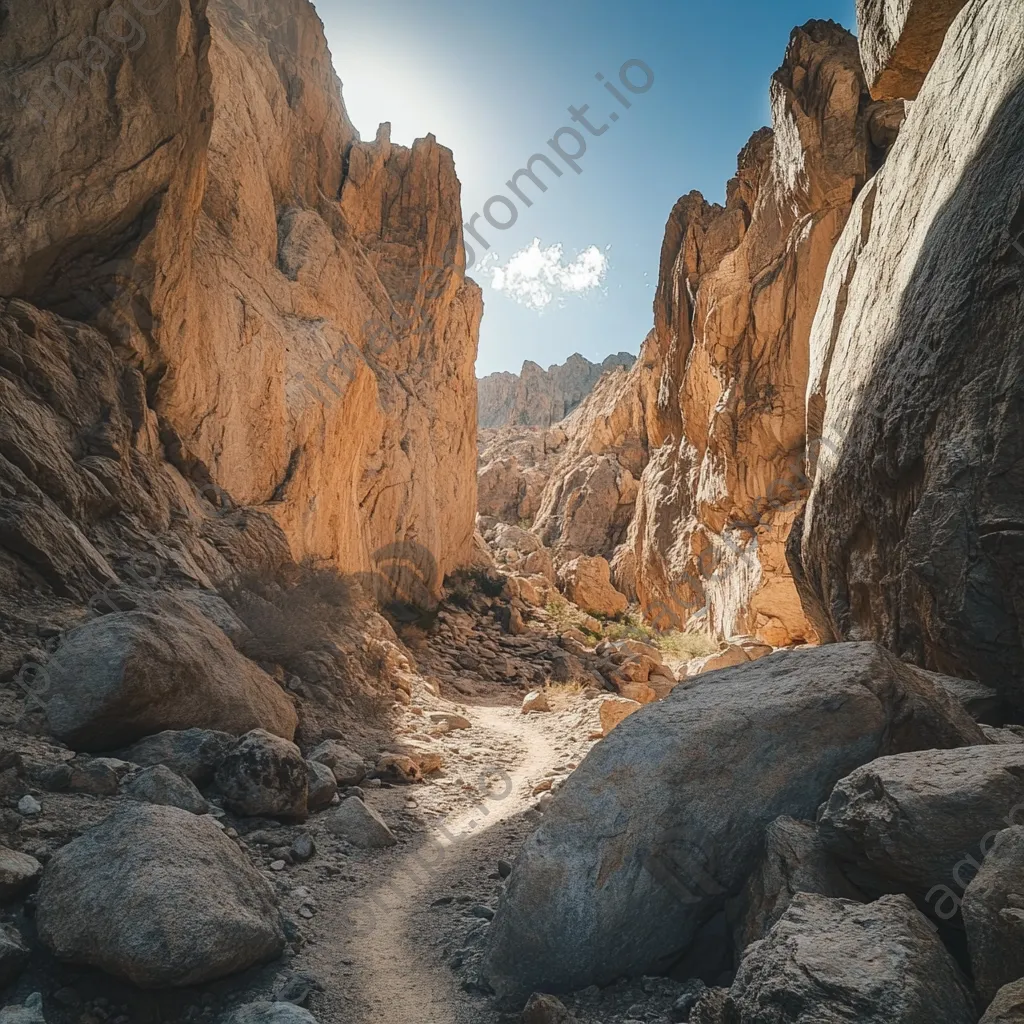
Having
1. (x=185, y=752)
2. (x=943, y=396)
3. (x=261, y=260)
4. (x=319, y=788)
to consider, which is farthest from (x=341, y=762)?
(x=261, y=260)

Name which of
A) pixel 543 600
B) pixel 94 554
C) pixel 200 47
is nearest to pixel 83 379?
pixel 94 554

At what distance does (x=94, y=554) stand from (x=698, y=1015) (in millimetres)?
6608

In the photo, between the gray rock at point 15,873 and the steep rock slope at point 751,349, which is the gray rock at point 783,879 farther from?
the steep rock slope at point 751,349

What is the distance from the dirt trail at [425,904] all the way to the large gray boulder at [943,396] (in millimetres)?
3798

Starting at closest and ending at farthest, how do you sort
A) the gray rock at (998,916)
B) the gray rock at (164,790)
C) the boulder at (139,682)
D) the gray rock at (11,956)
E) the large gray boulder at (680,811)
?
the gray rock at (998,916), the gray rock at (11,956), the large gray boulder at (680,811), the gray rock at (164,790), the boulder at (139,682)

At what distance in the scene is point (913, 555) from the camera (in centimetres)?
516

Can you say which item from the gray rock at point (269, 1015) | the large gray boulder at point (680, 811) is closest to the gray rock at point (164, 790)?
the gray rock at point (269, 1015)

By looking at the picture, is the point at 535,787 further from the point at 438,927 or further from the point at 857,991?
the point at 857,991

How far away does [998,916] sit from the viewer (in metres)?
2.19

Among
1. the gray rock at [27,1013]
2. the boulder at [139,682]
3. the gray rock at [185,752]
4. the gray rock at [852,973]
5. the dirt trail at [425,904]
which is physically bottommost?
the dirt trail at [425,904]

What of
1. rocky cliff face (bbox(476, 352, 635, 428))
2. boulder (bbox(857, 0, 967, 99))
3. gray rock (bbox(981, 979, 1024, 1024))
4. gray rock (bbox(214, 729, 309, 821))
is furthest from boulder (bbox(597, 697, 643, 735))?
rocky cliff face (bbox(476, 352, 635, 428))

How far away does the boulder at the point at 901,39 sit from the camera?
7.10 meters

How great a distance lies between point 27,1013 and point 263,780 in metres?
2.62

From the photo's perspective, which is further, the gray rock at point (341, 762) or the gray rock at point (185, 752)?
the gray rock at point (341, 762)
